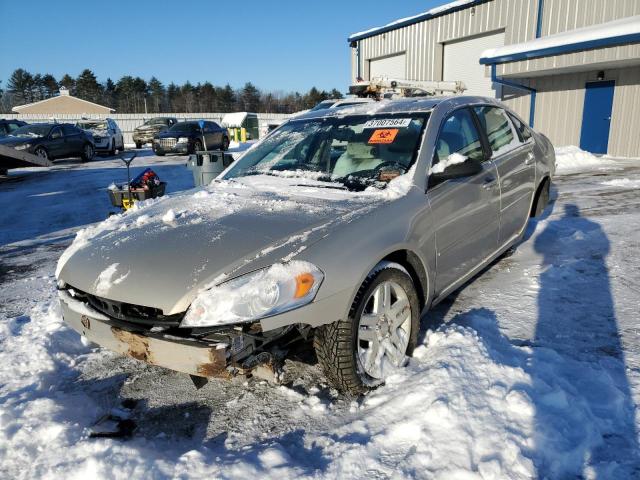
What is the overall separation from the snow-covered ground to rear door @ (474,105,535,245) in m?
0.56

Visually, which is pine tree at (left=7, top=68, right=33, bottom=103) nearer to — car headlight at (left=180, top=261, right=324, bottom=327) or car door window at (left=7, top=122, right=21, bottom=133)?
car door window at (left=7, top=122, right=21, bottom=133)

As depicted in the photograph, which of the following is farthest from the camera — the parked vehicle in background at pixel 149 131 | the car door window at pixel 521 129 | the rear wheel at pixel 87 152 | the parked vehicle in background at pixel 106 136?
the parked vehicle in background at pixel 149 131

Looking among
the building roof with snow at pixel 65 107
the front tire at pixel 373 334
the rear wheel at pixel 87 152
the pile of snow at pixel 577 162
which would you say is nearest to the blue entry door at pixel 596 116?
the pile of snow at pixel 577 162

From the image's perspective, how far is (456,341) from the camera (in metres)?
2.82

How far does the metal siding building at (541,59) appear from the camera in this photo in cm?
1298

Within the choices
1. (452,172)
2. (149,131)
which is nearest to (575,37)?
(452,172)

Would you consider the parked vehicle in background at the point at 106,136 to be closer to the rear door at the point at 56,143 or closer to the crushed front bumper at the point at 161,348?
the rear door at the point at 56,143

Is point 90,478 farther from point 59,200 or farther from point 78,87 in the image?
point 78,87

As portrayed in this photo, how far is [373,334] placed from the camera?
247cm

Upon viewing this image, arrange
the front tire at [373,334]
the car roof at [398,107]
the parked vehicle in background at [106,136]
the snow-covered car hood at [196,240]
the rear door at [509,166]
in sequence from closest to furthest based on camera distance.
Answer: the snow-covered car hood at [196,240] < the front tire at [373,334] < the car roof at [398,107] < the rear door at [509,166] < the parked vehicle in background at [106,136]

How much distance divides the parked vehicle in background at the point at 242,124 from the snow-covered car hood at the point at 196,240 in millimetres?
29058

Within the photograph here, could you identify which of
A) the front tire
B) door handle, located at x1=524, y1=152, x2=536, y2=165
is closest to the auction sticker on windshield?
the front tire

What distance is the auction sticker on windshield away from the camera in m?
3.27

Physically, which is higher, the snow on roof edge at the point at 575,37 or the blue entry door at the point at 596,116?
the snow on roof edge at the point at 575,37
